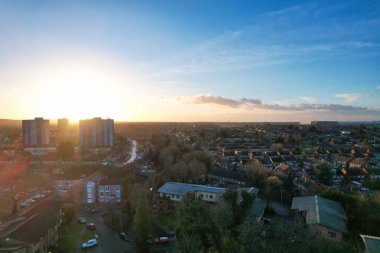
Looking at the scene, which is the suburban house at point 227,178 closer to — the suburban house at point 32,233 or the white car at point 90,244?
the white car at point 90,244

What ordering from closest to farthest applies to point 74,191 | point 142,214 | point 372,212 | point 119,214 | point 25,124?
point 142,214, point 372,212, point 119,214, point 74,191, point 25,124

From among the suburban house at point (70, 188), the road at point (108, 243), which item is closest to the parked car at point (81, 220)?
the road at point (108, 243)

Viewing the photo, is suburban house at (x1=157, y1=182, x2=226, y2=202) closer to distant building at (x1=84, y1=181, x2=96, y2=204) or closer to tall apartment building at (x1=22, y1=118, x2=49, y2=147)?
distant building at (x1=84, y1=181, x2=96, y2=204)

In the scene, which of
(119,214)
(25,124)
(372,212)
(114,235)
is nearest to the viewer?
(372,212)

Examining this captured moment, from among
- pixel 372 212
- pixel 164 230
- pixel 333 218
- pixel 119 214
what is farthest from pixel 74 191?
pixel 372 212

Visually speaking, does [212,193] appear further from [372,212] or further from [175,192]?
[372,212]

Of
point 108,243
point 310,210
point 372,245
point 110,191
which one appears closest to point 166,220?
point 108,243

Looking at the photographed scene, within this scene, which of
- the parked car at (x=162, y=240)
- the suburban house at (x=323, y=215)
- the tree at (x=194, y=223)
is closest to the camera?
the tree at (x=194, y=223)
